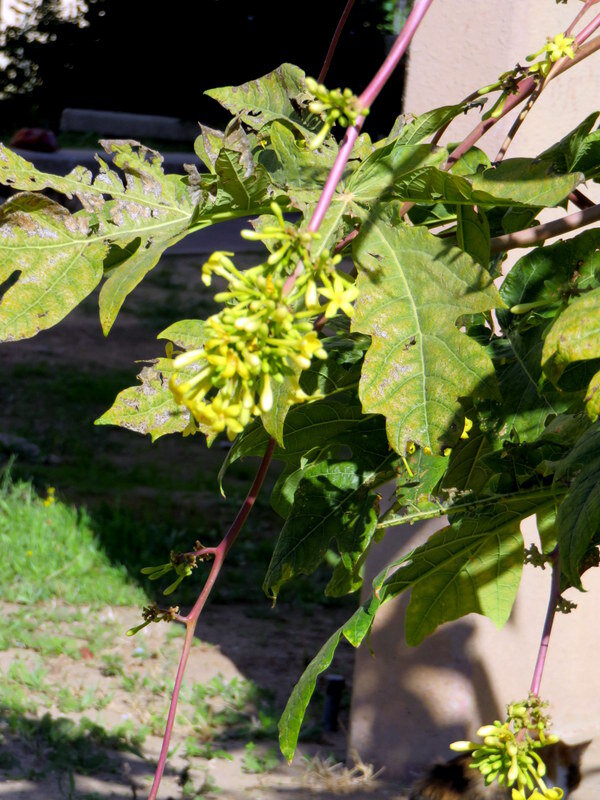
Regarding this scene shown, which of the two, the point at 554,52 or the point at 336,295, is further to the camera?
the point at 554,52

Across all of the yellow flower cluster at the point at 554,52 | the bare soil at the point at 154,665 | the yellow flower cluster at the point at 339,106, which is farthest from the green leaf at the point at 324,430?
the bare soil at the point at 154,665

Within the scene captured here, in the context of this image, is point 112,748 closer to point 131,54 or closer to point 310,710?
point 310,710

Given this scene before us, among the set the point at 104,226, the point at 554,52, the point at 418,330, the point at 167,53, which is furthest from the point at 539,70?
the point at 167,53

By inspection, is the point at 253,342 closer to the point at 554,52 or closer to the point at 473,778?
the point at 554,52

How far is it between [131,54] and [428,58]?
1161cm

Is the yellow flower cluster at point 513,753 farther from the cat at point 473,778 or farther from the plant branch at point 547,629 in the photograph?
the cat at point 473,778

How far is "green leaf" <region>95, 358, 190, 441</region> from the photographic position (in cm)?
84

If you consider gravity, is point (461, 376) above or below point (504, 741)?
above

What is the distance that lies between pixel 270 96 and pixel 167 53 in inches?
500

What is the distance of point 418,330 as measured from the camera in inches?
27.5

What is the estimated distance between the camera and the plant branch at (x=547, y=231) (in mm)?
749

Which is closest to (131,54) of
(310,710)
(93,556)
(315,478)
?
(93,556)

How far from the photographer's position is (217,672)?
11.3ft

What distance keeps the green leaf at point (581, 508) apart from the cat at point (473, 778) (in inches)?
68.6
